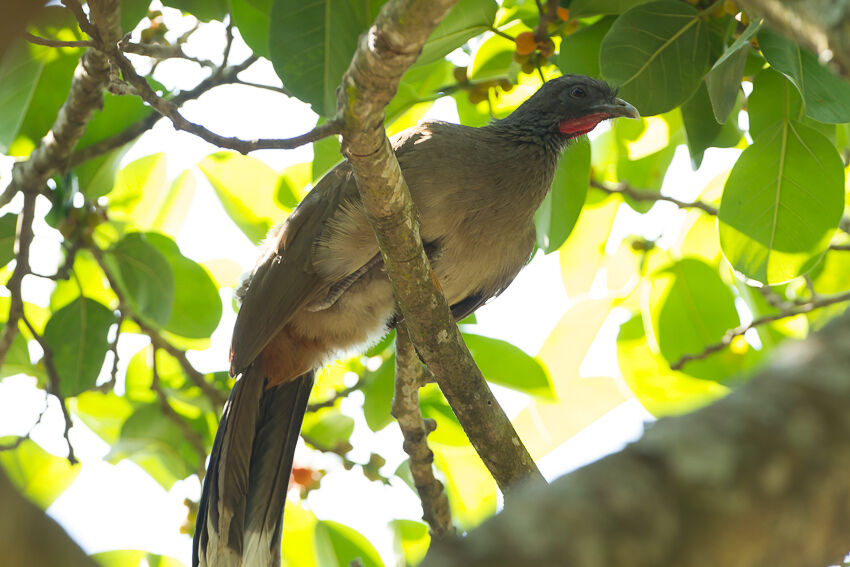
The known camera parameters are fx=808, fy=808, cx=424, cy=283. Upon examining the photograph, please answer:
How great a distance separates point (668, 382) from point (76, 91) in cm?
298

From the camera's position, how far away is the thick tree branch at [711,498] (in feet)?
2.36

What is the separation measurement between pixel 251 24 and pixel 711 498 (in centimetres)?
285

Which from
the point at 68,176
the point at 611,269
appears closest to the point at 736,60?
the point at 611,269

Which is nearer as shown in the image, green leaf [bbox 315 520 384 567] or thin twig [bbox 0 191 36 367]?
thin twig [bbox 0 191 36 367]

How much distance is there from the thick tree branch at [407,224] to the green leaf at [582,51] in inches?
41.7

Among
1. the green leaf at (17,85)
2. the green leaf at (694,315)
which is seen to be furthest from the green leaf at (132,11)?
the green leaf at (694,315)

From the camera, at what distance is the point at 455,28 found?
3080mm

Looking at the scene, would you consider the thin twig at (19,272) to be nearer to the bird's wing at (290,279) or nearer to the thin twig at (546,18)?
the bird's wing at (290,279)

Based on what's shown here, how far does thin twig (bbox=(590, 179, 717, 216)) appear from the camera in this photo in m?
3.77

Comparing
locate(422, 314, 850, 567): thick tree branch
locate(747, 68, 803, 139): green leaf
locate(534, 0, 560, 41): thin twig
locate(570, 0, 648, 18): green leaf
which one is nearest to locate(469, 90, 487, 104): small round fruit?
locate(534, 0, 560, 41): thin twig

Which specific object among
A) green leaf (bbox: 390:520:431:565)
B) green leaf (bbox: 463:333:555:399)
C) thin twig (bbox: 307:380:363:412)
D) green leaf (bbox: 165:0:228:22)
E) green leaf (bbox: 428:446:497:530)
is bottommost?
green leaf (bbox: 390:520:431:565)

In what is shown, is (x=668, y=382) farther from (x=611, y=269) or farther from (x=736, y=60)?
(x=736, y=60)

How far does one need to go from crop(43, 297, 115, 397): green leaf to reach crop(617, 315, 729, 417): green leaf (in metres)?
2.53

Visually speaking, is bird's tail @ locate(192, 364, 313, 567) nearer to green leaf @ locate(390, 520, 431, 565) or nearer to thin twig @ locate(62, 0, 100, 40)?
green leaf @ locate(390, 520, 431, 565)
